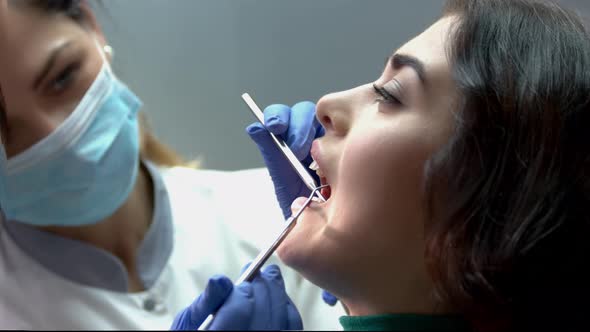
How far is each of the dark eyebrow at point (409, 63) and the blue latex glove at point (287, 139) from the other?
181 mm

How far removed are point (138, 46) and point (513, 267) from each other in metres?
0.74

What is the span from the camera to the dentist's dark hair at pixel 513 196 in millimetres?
583

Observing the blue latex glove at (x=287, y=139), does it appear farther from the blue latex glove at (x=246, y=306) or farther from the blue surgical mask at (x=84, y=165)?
the blue surgical mask at (x=84, y=165)

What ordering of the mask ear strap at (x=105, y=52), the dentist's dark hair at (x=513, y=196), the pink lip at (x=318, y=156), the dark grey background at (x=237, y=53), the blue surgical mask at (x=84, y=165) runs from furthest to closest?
the mask ear strap at (x=105, y=52) → the blue surgical mask at (x=84, y=165) → the dark grey background at (x=237, y=53) → the pink lip at (x=318, y=156) → the dentist's dark hair at (x=513, y=196)

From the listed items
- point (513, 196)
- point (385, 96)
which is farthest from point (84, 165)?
point (513, 196)

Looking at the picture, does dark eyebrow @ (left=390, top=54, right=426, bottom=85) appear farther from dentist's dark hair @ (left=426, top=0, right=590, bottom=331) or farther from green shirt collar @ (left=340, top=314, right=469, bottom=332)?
green shirt collar @ (left=340, top=314, right=469, bottom=332)

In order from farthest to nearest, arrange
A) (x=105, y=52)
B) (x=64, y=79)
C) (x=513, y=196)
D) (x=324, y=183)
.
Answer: (x=105, y=52)
(x=64, y=79)
(x=324, y=183)
(x=513, y=196)

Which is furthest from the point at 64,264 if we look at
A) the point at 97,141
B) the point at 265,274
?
the point at 265,274

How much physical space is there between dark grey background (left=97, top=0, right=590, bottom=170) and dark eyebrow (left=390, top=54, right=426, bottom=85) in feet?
0.26

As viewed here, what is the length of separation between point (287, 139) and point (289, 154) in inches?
2.2

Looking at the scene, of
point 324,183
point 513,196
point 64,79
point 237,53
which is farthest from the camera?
point 64,79

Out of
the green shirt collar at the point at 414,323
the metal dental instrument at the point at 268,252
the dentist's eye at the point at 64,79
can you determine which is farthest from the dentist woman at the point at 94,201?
the green shirt collar at the point at 414,323

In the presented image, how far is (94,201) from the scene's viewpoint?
1097mm

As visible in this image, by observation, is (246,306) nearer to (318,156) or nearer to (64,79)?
(318,156)
